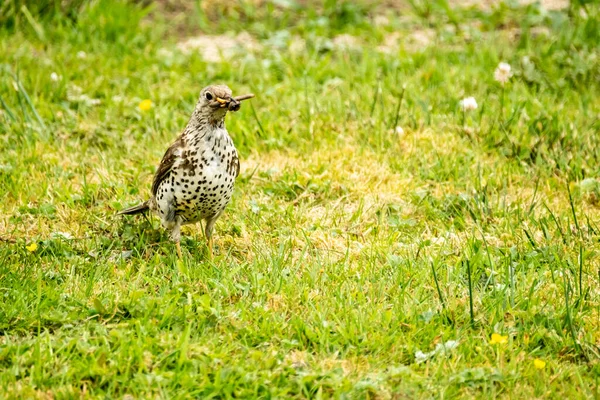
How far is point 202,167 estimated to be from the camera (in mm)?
5176

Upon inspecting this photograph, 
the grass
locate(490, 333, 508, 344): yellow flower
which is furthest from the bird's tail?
locate(490, 333, 508, 344): yellow flower

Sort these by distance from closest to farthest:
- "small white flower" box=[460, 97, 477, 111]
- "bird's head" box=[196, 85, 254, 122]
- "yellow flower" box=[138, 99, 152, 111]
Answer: "bird's head" box=[196, 85, 254, 122], "small white flower" box=[460, 97, 477, 111], "yellow flower" box=[138, 99, 152, 111]

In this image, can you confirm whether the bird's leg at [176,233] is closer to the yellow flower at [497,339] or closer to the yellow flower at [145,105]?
the yellow flower at [497,339]

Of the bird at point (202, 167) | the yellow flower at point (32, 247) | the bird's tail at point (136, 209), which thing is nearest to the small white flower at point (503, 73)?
the bird at point (202, 167)

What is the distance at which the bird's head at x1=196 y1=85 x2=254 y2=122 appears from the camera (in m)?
5.16

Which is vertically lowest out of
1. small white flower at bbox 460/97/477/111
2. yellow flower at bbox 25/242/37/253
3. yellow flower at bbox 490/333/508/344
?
yellow flower at bbox 490/333/508/344

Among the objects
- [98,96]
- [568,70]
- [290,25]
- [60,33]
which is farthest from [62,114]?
[568,70]

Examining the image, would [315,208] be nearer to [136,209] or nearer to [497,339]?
[136,209]

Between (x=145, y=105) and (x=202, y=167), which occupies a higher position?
(x=202, y=167)

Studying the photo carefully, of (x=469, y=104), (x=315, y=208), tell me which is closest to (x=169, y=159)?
(x=315, y=208)

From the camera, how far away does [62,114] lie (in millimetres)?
7316

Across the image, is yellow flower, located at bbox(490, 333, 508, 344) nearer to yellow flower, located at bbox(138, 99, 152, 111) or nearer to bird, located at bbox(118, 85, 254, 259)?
bird, located at bbox(118, 85, 254, 259)

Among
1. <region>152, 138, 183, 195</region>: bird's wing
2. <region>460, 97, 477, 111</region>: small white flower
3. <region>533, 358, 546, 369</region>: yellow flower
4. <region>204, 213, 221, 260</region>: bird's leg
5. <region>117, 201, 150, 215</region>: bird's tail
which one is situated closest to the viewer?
<region>533, 358, 546, 369</region>: yellow flower

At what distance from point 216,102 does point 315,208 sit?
4.13ft
